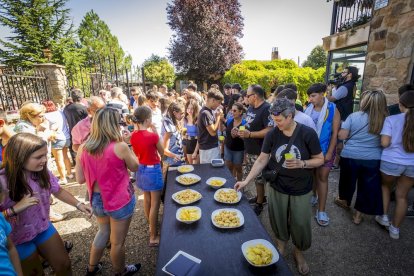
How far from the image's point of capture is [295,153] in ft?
7.48

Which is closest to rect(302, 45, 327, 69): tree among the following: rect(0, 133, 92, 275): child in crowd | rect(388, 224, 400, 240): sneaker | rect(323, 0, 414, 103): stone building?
rect(323, 0, 414, 103): stone building

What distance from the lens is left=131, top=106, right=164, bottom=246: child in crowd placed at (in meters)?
2.70

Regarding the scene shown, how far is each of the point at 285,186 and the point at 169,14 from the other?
2462 centimetres

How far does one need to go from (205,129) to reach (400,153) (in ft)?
9.39

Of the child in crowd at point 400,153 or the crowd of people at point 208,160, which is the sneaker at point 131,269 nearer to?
the crowd of people at point 208,160

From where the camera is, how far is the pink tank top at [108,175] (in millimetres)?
2068

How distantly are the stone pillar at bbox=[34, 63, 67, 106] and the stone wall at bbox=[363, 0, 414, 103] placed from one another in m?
9.28

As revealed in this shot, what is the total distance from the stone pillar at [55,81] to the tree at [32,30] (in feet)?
34.0

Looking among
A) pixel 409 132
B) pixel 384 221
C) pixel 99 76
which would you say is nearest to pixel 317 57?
pixel 99 76

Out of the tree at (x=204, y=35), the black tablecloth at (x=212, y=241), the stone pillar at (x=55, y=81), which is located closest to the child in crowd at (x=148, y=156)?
the black tablecloth at (x=212, y=241)

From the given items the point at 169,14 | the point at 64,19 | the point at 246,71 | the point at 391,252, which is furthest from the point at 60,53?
the point at 391,252

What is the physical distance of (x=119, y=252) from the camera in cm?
228

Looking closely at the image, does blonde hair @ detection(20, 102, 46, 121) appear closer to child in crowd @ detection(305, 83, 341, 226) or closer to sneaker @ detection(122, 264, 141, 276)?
sneaker @ detection(122, 264, 141, 276)

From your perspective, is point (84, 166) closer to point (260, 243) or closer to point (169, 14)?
point (260, 243)
